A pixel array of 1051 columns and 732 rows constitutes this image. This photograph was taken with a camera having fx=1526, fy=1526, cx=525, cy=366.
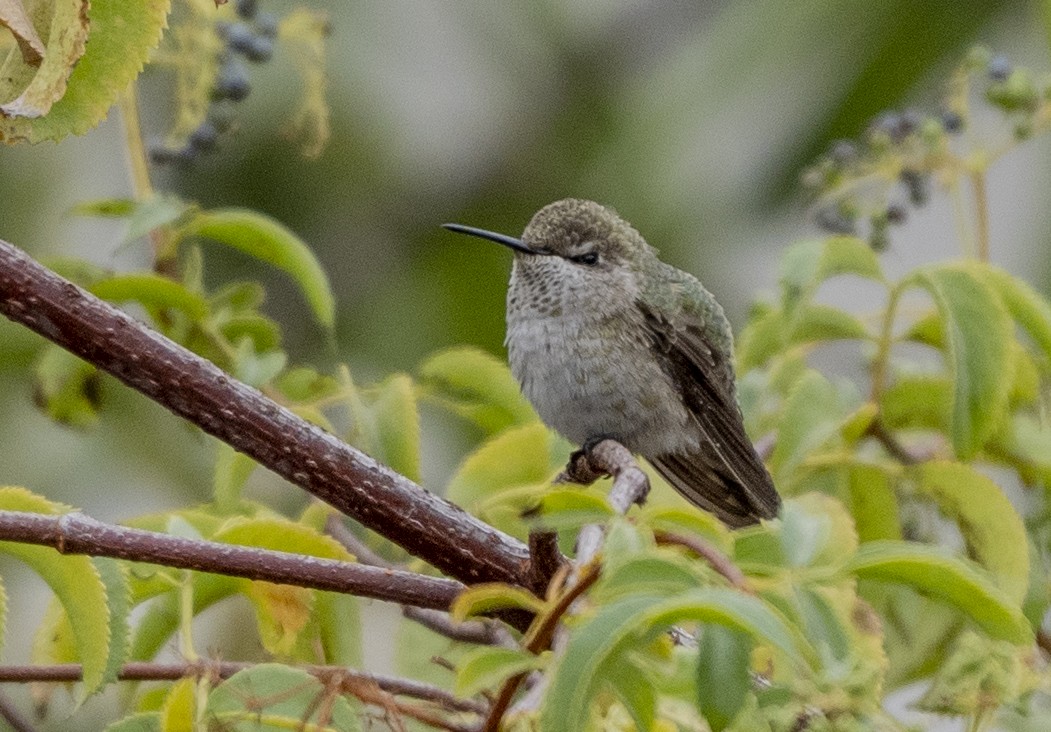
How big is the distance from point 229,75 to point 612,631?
168 centimetres

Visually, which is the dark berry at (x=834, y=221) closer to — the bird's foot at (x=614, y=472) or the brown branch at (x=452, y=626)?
the bird's foot at (x=614, y=472)

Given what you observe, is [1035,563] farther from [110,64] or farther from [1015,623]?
[110,64]

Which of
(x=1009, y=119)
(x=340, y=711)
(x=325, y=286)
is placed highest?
(x=1009, y=119)

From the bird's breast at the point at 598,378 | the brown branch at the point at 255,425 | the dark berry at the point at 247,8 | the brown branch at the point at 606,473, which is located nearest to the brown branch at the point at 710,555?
the brown branch at the point at 606,473

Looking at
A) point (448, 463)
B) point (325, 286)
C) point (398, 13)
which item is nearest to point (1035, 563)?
point (325, 286)

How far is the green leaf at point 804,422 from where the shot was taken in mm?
1890

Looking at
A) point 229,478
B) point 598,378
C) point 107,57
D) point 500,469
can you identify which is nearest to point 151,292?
point 229,478

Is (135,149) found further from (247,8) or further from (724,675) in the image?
(724,675)

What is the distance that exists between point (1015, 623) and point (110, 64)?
0.80m

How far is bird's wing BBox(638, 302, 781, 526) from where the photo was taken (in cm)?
220

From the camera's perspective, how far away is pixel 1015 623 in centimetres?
112

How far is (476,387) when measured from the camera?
6.93 ft

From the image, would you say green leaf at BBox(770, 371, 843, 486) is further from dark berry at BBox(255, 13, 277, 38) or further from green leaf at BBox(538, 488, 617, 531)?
dark berry at BBox(255, 13, 277, 38)

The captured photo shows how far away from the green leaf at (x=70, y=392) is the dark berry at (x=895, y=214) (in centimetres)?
125
